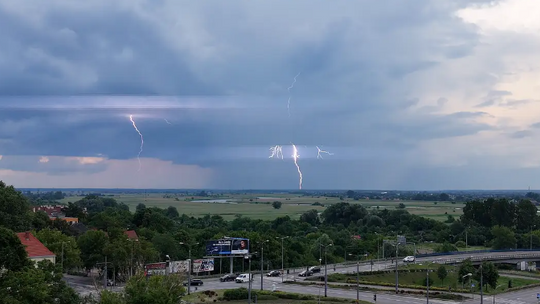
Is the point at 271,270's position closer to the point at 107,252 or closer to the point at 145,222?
the point at 107,252

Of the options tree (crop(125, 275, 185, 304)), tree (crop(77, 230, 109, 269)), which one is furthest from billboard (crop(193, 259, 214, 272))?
tree (crop(125, 275, 185, 304))

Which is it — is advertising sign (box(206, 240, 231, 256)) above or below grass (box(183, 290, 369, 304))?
above

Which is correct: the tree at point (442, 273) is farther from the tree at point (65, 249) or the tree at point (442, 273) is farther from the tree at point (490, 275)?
the tree at point (65, 249)

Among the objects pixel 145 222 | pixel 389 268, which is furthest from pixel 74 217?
pixel 389 268

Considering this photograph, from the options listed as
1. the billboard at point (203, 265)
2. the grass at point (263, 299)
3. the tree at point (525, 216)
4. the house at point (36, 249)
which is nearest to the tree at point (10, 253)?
the grass at point (263, 299)

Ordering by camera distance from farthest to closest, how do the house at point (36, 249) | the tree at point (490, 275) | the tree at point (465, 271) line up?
the tree at point (465, 271) < the tree at point (490, 275) < the house at point (36, 249)

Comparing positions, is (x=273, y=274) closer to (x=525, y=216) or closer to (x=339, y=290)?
(x=339, y=290)

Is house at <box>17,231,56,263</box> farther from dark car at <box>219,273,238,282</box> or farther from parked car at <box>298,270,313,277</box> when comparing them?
parked car at <box>298,270,313,277</box>
